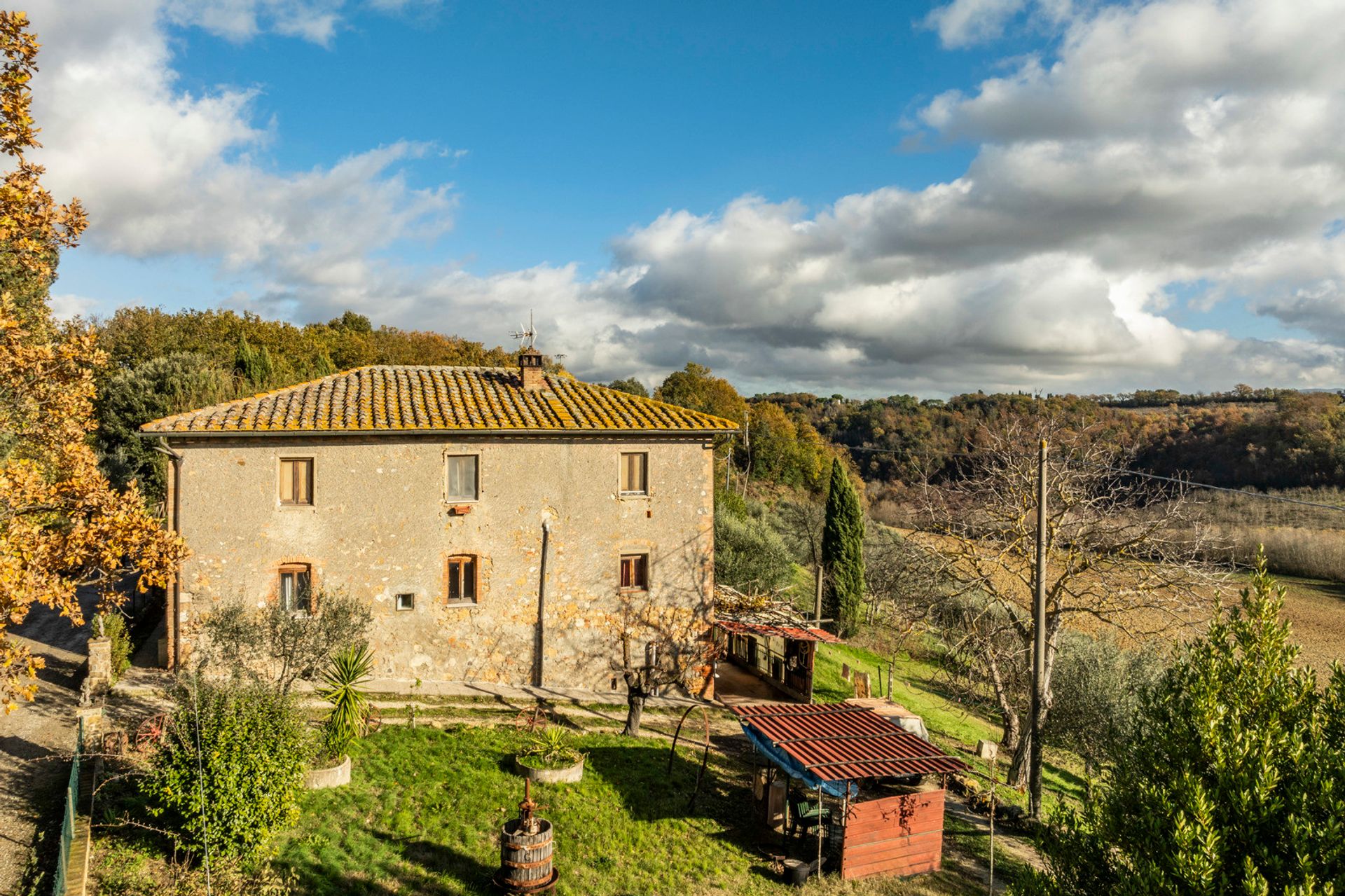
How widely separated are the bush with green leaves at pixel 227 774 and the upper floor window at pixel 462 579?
726cm

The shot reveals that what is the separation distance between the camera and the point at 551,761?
1414 cm

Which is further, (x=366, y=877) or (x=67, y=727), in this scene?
(x=67, y=727)

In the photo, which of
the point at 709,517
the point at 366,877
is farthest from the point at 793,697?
the point at 366,877

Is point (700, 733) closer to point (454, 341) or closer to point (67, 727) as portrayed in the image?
point (67, 727)

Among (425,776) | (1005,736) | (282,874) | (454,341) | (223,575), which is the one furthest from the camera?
(454,341)

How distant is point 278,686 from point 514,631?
559cm

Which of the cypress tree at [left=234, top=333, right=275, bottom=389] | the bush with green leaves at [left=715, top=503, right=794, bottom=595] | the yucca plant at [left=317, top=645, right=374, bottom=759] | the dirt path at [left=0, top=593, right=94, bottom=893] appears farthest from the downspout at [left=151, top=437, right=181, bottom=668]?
the cypress tree at [left=234, top=333, right=275, bottom=389]

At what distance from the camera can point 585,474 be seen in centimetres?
1861

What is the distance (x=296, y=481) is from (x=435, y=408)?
11.4 feet

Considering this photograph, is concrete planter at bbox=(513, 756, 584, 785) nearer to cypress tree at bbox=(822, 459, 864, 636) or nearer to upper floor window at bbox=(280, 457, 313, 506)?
upper floor window at bbox=(280, 457, 313, 506)

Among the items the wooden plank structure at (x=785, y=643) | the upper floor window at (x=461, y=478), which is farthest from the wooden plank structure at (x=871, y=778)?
the upper floor window at (x=461, y=478)

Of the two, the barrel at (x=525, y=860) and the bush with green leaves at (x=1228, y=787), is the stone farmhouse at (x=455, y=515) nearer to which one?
the barrel at (x=525, y=860)

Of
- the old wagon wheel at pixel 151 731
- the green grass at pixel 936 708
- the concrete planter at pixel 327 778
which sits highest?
the old wagon wheel at pixel 151 731

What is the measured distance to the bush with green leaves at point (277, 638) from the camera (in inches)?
567
